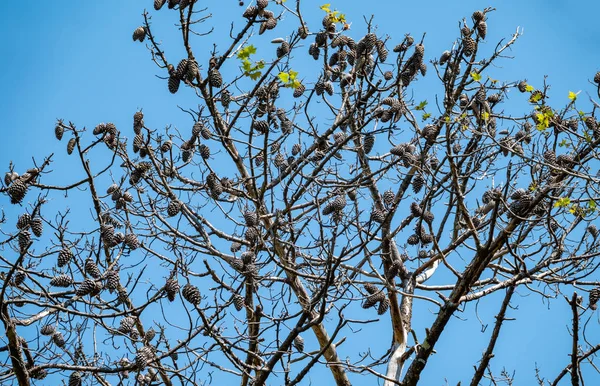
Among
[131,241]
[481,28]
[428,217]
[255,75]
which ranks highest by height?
[481,28]

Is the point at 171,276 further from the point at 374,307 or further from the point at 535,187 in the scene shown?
the point at 535,187

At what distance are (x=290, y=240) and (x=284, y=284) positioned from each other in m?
0.80

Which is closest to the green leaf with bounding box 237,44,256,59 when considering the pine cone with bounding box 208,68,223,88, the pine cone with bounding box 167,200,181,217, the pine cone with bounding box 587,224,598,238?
the pine cone with bounding box 208,68,223,88

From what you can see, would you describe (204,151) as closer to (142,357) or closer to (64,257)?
(64,257)

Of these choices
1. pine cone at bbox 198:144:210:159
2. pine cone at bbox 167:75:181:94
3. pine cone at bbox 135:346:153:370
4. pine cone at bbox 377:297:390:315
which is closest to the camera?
pine cone at bbox 135:346:153:370

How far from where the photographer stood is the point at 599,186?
22.3ft

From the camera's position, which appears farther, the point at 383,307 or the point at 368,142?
the point at 368,142

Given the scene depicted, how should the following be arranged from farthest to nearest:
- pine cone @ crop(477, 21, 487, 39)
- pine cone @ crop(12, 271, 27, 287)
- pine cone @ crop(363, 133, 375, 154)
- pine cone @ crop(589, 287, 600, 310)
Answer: pine cone @ crop(363, 133, 375, 154)
pine cone @ crop(477, 21, 487, 39)
pine cone @ crop(589, 287, 600, 310)
pine cone @ crop(12, 271, 27, 287)

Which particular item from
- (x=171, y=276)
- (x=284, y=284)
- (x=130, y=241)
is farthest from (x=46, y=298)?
(x=284, y=284)

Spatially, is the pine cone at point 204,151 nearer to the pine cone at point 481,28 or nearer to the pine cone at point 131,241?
the pine cone at point 131,241

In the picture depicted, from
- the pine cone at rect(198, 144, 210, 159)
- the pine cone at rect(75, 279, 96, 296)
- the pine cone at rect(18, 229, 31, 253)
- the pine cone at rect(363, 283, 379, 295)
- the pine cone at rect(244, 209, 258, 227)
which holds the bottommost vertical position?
the pine cone at rect(75, 279, 96, 296)

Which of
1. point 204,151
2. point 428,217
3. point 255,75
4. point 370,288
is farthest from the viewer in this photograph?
point 204,151

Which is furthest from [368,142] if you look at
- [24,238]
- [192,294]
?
[24,238]

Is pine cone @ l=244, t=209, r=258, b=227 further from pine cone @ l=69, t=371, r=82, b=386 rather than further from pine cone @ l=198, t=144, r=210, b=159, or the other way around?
pine cone @ l=69, t=371, r=82, b=386
